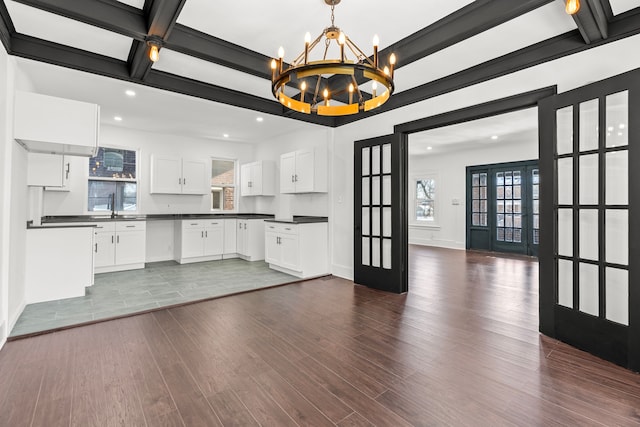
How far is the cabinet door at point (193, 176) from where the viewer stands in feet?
21.3

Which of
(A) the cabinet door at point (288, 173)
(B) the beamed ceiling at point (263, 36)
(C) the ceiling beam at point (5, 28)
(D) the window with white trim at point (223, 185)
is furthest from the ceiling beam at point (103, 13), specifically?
(D) the window with white trim at point (223, 185)

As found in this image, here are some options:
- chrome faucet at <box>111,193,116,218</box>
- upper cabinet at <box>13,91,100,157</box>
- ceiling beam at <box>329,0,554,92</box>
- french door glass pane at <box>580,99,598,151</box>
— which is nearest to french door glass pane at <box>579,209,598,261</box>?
french door glass pane at <box>580,99,598,151</box>

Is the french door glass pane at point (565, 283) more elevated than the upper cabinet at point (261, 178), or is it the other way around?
the upper cabinet at point (261, 178)

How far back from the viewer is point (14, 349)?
253cm

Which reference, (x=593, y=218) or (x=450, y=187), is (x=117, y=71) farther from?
(x=450, y=187)

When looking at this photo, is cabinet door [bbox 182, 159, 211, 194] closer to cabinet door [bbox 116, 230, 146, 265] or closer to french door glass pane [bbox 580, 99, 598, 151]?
cabinet door [bbox 116, 230, 146, 265]

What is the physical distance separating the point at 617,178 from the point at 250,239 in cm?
561

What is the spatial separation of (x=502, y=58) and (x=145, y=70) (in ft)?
12.3

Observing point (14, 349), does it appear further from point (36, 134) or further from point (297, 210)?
point (297, 210)

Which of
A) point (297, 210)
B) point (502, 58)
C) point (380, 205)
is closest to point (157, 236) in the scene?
point (297, 210)

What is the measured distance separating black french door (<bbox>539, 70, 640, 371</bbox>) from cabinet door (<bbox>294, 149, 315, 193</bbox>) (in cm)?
334

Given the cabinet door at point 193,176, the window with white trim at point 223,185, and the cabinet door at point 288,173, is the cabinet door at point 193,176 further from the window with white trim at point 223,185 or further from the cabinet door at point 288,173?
the cabinet door at point 288,173

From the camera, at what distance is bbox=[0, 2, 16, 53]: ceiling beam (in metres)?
2.50

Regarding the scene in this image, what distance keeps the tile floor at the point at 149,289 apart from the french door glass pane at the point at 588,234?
143 inches
